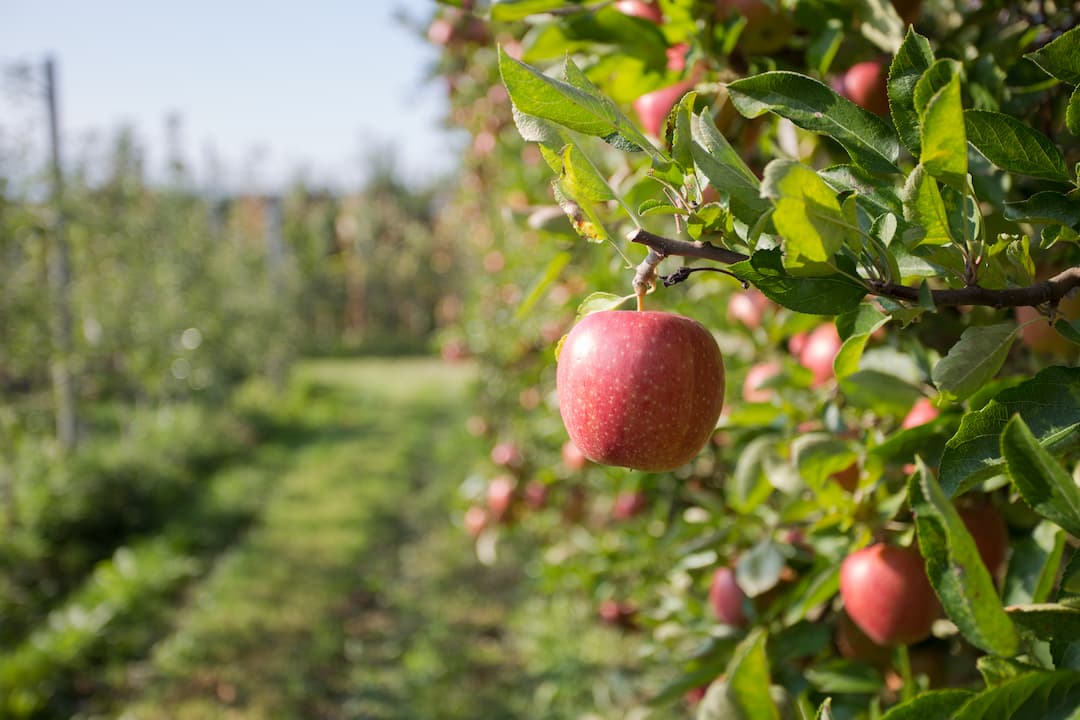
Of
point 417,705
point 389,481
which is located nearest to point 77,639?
point 417,705

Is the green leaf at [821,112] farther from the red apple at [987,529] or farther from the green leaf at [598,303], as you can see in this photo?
the red apple at [987,529]

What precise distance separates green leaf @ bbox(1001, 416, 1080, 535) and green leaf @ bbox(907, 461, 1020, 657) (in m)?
0.04

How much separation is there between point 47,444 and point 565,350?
6.48m

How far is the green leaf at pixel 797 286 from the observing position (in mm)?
504

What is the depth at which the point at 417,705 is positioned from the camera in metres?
3.32

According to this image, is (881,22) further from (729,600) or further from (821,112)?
(729,600)

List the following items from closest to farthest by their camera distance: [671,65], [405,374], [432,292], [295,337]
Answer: [671,65] → [295,337] → [405,374] → [432,292]

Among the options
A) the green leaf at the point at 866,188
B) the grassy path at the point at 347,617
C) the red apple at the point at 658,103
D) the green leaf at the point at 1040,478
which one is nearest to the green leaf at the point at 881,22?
the red apple at the point at 658,103

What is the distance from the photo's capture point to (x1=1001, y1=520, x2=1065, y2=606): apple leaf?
687 mm

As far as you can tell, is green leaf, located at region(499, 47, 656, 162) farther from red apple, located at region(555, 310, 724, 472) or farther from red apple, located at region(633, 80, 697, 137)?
red apple, located at region(633, 80, 697, 137)

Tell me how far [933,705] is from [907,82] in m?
0.38

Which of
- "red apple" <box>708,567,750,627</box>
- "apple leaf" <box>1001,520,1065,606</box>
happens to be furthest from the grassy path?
"apple leaf" <box>1001,520,1065,606</box>

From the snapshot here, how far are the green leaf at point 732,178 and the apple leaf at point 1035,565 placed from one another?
1.31ft

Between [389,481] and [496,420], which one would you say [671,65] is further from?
[389,481]
